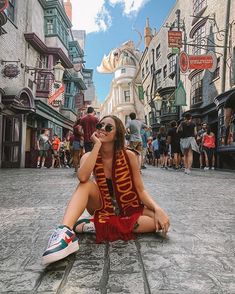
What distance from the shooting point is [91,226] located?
2703 mm

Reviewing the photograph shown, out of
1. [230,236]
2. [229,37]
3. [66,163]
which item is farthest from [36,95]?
[230,236]

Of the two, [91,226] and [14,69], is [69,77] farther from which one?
[91,226]

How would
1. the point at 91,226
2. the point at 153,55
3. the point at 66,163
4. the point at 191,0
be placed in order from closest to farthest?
the point at 91,226 → the point at 66,163 → the point at 191,0 → the point at 153,55

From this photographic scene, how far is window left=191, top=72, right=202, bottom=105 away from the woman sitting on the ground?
1794cm

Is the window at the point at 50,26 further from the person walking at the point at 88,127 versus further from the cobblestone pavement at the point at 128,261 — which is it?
the cobblestone pavement at the point at 128,261

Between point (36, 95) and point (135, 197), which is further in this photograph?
point (36, 95)

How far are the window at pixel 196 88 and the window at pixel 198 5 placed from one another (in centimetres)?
387

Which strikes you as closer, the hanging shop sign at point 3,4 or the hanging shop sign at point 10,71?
the hanging shop sign at point 3,4

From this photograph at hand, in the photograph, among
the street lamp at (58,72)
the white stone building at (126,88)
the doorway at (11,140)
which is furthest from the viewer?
the white stone building at (126,88)

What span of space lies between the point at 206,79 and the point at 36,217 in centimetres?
1712

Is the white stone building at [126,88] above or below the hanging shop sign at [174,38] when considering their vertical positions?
above

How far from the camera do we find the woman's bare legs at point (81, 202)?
7.83ft

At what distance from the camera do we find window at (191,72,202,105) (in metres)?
19.9

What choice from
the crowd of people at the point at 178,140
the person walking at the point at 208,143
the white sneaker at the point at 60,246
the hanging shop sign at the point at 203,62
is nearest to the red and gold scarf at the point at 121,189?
the white sneaker at the point at 60,246
